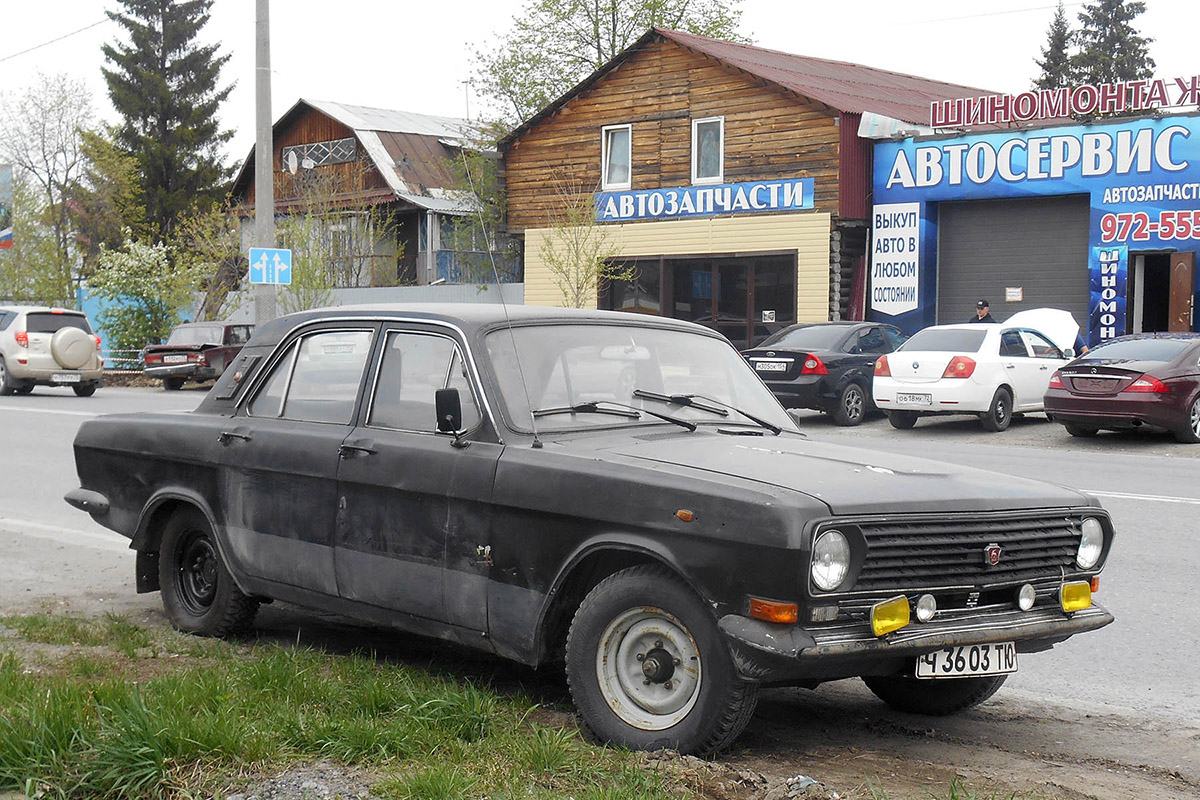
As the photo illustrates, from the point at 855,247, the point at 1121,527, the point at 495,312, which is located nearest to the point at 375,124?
the point at 855,247

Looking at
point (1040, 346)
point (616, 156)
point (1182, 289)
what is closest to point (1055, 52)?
point (616, 156)

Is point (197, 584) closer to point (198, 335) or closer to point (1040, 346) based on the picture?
point (1040, 346)

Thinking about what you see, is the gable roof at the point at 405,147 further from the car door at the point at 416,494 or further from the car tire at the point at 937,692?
the car tire at the point at 937,692

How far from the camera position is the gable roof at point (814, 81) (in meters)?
29.0

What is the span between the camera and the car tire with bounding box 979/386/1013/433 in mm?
19030

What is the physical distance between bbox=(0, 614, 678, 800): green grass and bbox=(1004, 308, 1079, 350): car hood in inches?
783

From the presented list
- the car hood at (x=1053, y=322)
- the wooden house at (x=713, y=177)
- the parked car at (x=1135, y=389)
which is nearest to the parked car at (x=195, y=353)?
the wooden house at (x=713, y=177)

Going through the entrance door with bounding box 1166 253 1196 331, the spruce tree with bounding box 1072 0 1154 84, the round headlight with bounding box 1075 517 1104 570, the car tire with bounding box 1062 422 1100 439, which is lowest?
the car tire with bounding box 1062 422 1100 439

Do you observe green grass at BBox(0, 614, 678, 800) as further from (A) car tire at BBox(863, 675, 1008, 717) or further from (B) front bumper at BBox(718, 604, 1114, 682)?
(A) car tire at BBox(863, 675, 1008, 717)

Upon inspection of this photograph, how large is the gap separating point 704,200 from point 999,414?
488 inches

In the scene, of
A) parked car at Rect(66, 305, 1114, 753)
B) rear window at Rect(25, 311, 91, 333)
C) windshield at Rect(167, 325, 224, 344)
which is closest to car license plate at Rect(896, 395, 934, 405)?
parked car at Rect(66, 305, 1114, 753)

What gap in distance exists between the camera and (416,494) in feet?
17.2

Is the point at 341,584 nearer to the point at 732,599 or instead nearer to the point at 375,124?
the point at 732,599

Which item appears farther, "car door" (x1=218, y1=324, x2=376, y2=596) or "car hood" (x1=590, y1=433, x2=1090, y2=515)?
"car door" (x1=218, y1=324, x2=376, y2=596)
